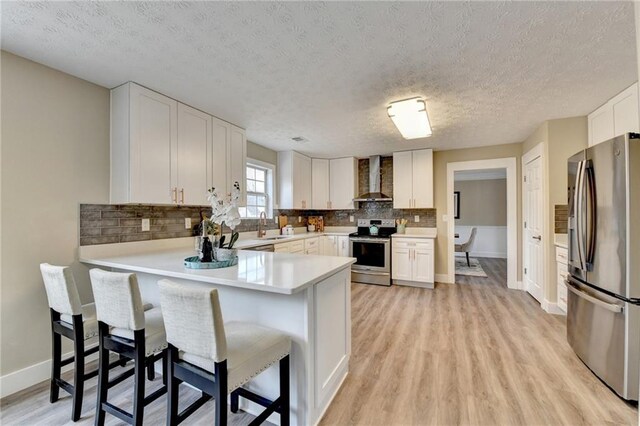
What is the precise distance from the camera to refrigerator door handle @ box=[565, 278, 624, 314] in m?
1.80

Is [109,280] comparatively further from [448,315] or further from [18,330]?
[448,315]

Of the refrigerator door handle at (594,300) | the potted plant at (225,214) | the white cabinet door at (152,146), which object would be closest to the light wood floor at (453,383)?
the refrigerator door handle at (594,300)

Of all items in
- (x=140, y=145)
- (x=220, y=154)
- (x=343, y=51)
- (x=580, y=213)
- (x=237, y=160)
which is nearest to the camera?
(x=343, y=51)

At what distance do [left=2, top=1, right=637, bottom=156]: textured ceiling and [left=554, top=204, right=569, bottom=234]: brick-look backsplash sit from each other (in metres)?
1.07

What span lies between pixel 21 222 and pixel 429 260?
462cm

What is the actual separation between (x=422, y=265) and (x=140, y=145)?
160 inches

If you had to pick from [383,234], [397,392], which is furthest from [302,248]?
[397,392]

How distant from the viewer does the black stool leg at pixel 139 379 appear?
1435mm

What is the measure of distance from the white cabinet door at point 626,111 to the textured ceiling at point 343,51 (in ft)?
0.31

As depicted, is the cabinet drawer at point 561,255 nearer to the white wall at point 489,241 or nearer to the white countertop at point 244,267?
the white countertop at point 244,267

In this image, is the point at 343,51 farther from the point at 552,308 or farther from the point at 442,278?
the point at 442,278

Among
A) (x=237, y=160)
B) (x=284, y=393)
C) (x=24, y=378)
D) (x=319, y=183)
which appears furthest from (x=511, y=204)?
(x=24, y=378)

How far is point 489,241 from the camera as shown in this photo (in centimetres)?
766

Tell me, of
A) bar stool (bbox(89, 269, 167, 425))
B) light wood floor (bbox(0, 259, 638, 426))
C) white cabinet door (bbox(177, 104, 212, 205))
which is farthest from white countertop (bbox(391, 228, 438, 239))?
bar stool (bbox(89, 269, 167, 425))
